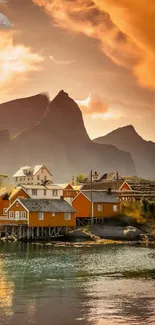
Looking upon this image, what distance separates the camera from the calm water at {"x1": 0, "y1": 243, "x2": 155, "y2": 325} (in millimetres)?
21686

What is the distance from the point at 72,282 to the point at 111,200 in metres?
40.7

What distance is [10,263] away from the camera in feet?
133

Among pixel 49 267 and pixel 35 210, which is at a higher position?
pixel 35 210

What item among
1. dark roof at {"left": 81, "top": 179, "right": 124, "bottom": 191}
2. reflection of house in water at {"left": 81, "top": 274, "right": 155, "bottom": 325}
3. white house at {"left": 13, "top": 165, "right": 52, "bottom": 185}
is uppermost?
white house at {"left": 13, "top": 165, "right": 52, "bottom": 185}

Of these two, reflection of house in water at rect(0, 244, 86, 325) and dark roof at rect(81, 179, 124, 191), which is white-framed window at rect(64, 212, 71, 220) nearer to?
dark roof at rect(81, 179, 124, 191)

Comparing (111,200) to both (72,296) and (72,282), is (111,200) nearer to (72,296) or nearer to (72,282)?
(72,282)

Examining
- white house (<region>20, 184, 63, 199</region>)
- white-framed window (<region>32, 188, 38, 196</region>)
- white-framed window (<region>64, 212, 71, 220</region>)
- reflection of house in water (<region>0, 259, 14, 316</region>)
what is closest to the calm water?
reflection of house in water (<region>0, 259, 14, 316</region>)

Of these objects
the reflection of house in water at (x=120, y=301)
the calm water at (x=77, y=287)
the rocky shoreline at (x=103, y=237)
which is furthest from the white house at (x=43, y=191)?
the reflection of house in water at (x=120, y=301)

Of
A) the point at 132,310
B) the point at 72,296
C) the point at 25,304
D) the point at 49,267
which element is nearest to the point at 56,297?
the point at 72,296

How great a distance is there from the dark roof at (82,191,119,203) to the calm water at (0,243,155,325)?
2198 cm

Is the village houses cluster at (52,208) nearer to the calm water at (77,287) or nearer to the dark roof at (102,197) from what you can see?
the dark roof at (102,197)

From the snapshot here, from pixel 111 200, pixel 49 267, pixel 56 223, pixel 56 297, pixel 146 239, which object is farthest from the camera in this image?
pixel 111 200

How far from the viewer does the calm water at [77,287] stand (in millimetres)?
21686

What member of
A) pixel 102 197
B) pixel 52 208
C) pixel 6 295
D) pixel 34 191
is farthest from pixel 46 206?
pixel 6 295
